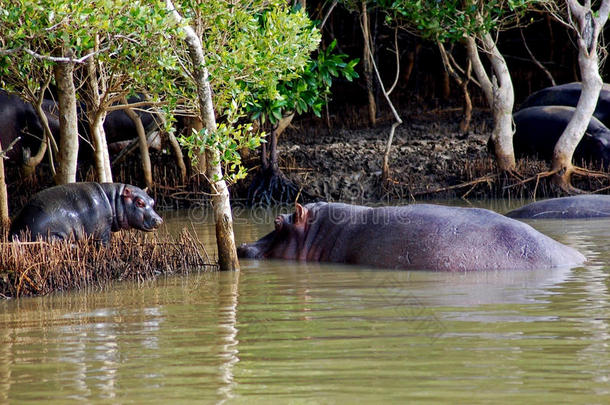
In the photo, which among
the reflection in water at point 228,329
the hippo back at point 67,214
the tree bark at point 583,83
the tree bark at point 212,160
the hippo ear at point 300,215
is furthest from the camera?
the tree bark at point 583,83

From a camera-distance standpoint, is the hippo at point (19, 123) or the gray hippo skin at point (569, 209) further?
the hippo at point (19, 123)

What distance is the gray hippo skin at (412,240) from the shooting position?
773cm

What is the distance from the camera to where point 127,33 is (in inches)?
290

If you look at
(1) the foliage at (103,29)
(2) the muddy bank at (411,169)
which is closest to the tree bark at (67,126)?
(1) the foliage at (103,29)

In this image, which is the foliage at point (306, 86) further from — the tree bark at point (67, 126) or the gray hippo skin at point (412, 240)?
the tree bark at point (67, 126)

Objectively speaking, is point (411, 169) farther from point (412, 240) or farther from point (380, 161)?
point (412, 240)

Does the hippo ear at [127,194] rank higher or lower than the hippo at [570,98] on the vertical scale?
lower

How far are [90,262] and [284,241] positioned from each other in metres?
2.16

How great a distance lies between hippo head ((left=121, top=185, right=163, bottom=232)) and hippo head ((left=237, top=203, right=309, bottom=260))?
3.97 ft

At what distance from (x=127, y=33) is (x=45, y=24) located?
64cm

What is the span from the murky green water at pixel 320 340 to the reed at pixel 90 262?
0.22 meters

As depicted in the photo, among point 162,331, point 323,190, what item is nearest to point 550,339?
point 162,331

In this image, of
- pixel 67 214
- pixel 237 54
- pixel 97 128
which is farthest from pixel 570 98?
pixel 67 214

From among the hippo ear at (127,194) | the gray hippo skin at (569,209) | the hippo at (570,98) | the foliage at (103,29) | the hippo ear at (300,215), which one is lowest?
the gray hippo skin at (569,209)
